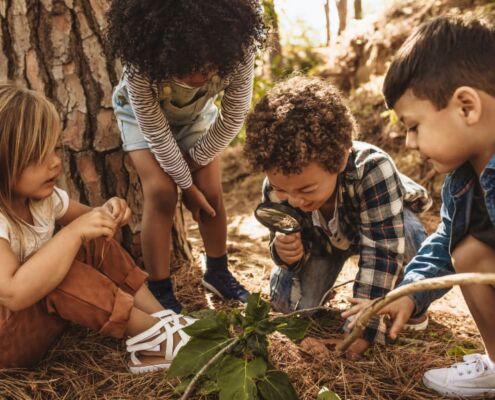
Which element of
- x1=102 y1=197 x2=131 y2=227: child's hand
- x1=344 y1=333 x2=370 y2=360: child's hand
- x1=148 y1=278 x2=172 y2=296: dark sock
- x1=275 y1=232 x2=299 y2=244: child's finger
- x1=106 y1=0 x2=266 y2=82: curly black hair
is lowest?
x1=344 y1=333 x2=370 y2=360: child's hand

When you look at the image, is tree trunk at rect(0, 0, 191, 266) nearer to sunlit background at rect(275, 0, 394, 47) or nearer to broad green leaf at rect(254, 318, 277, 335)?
broad green leaf at rect(254, 318, 277, 335)

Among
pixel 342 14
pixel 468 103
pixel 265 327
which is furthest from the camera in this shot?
pixel 342 14

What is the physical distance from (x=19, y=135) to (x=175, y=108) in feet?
2.54

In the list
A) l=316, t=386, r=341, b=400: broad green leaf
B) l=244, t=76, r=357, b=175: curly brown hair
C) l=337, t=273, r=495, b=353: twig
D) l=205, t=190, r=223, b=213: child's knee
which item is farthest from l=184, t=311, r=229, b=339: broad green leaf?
l=205, t=190, r=223, b=213: child's knee

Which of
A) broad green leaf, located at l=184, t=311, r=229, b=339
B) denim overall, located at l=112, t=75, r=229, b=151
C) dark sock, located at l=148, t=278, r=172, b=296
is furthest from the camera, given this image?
dark sock, located at l=148, t=278, r=172, b=296

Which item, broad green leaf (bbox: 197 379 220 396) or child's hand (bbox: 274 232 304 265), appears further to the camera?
child's hand (bbox: 274 232 304 265)

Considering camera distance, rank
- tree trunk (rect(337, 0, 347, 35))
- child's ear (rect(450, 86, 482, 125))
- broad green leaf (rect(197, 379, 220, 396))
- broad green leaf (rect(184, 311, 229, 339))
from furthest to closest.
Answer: tree trunk (rect(337, 0, 347, 35)), broad green leaf (rect(184, 311, 229, 339)), broad green leaf (rect(197, 379, 220, 396)), child's ear (rect(450, 86, 482, 125))

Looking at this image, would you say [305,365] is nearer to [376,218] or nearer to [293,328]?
[293,328]

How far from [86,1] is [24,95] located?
31.1 inches

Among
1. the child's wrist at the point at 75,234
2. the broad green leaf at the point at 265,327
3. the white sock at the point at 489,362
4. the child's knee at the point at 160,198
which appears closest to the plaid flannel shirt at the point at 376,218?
the white sock at the point at 489,362

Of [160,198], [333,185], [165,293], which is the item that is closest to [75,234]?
[160,198]

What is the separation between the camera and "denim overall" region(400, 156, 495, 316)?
1.60 metres

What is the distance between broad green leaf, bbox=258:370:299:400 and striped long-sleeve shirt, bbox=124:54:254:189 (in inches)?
40.0

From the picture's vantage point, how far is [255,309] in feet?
5.80
